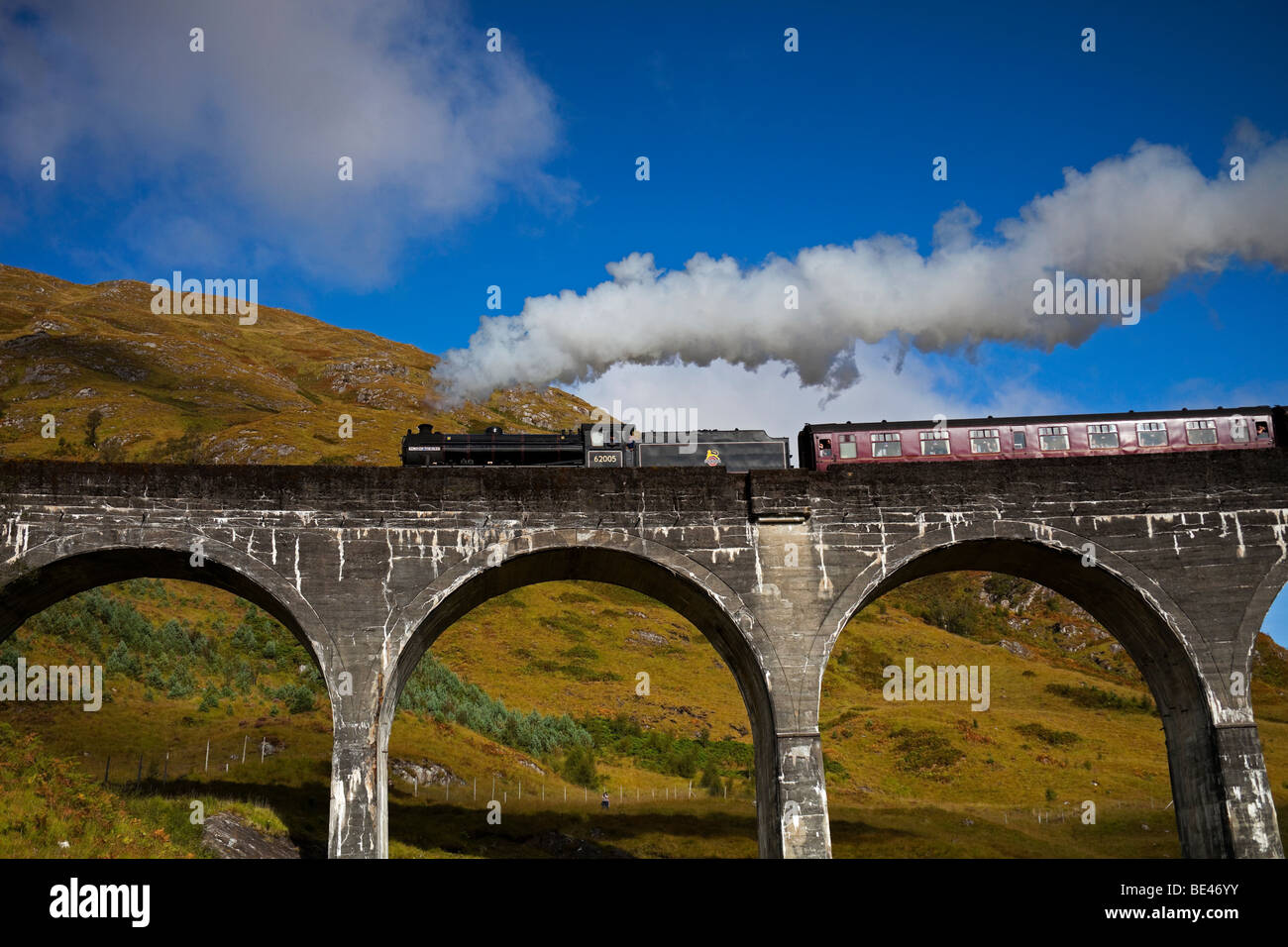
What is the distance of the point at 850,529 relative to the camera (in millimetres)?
22312

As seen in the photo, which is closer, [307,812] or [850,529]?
[850,529]

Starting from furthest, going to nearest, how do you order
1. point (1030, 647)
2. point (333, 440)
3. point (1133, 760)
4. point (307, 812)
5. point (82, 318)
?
point (82, 318)
point (333, 440)
point (1030, 647)
point (1133, 760)
point (307, 812)

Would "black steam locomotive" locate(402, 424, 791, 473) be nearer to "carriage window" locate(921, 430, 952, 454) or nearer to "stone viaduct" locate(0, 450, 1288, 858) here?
"carriage window" locate(921, 430, 952, 454)

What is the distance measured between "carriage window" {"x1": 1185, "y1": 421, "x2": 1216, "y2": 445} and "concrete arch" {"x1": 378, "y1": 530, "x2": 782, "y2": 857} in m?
14.7

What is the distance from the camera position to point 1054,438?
28109mm

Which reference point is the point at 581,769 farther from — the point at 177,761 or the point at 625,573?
the point at 625,573

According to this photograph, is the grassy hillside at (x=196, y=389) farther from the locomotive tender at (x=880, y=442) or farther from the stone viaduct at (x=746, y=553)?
the stone viaduct at (x=746, y=553)

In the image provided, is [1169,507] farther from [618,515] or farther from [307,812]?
[307,812]

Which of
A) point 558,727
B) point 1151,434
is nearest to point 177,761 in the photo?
point 558,727

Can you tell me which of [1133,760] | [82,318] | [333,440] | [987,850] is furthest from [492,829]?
[82,318]

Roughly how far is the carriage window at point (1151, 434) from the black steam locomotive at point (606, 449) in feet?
32.6

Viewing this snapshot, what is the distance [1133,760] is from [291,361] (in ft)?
416

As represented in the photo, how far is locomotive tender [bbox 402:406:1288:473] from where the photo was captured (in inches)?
1067

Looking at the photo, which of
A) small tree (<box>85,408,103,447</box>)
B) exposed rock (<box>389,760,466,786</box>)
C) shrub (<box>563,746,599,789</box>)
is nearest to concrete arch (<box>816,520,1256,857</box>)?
exposed rock (<box>389,760,466,786</box>)
